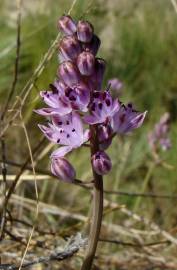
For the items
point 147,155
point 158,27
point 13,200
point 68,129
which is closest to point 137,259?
point 13,200

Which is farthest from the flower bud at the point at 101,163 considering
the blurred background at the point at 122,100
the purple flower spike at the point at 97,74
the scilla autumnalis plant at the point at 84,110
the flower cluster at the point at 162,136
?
the flower cluster at the point at 162,136

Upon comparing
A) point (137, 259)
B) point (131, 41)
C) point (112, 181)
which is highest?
point (131, 41)

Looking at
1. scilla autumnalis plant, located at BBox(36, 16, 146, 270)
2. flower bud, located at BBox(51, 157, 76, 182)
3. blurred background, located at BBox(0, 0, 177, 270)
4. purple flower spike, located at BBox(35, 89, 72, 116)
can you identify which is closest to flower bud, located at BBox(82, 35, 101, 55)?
scilla autumnalis plant, located at BBox(36, 16, 146, 270)

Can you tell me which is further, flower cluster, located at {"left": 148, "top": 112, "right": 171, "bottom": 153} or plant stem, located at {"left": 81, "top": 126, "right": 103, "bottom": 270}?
flower cluster, located at {"left": 148, "top": 112, "right": 171, "bottom": 153}

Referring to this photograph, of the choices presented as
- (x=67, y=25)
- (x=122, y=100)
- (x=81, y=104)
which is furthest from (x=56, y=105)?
(x=122, y=100)

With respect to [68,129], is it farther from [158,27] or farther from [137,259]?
[158,27]

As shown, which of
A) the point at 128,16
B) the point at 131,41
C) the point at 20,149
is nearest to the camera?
the point at 20,149

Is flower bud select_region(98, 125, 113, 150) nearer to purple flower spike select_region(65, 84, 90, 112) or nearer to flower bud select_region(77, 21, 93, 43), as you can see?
purple flower spike select_region(65, 84, 90, 112)

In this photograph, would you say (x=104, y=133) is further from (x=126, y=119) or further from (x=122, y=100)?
(x=122, y=100)
